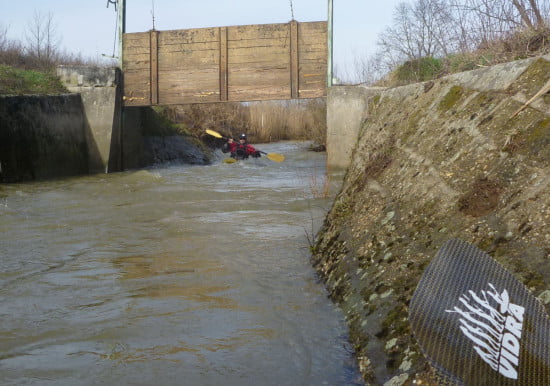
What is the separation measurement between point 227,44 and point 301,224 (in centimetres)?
729

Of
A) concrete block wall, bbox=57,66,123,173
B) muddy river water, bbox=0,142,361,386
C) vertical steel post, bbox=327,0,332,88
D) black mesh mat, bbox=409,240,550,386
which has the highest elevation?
vertical steel post, bbox=327,0,332,88

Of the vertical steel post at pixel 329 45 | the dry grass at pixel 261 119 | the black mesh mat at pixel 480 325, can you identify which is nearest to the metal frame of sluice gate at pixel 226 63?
the vertical steel post at pixel 329 45

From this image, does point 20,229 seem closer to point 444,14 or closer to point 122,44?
point 444,14

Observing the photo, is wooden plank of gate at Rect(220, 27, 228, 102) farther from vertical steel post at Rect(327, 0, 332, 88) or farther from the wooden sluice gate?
vertical steel post at Rect(327, 0, 332, 88)

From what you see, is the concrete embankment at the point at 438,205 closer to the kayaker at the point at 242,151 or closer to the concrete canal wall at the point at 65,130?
the concrete canal wall at the point at 65,130

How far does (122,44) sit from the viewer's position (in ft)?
44.4

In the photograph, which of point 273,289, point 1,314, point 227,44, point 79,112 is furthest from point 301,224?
point 79,112

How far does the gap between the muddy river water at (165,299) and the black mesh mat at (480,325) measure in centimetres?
56

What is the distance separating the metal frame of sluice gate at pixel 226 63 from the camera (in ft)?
40.9

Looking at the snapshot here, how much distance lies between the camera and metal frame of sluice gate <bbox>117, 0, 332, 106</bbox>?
40.9 feet

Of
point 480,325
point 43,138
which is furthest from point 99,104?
point 480,325

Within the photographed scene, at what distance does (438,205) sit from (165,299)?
1940 millimetres

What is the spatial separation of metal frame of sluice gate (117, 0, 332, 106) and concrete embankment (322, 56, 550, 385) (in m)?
8.01

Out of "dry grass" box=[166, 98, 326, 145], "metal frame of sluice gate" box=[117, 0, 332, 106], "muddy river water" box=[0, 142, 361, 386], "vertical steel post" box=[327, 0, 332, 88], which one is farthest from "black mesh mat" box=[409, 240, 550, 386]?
"dry grass" box=[166, 98, 326, 145]
